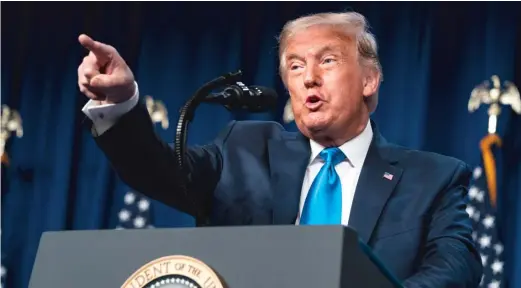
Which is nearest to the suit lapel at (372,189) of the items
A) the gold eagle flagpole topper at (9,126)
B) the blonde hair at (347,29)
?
the blonde hair at (347,29)

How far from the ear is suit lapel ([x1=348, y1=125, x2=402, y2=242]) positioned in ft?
0.51

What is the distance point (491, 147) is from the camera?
14.9 ft

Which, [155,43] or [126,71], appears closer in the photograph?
[126,71]

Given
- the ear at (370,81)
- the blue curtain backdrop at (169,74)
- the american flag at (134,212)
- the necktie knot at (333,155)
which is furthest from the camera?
the american flag at (134,212)

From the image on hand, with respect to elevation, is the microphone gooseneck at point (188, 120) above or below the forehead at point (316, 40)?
below

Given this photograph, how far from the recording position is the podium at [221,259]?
4.15 feet

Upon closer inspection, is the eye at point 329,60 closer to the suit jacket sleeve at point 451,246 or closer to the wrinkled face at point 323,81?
the wrinkled face at point 323,81

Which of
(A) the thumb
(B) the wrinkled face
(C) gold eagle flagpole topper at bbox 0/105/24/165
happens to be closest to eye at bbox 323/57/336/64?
(B) the wrinkled face

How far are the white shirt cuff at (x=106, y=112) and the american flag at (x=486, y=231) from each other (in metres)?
2.97

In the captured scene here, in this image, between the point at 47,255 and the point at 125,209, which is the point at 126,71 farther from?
the point at 125,209

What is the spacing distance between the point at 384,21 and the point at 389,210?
9.28 feet

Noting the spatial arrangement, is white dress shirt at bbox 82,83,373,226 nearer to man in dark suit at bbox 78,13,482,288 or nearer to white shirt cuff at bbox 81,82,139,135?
man in dark suit at bbox 78,13,482,288

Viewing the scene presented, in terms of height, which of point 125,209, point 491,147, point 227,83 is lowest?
point 125,209

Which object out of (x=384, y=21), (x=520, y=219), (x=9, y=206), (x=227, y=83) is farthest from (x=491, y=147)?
(x=227, y=83)
